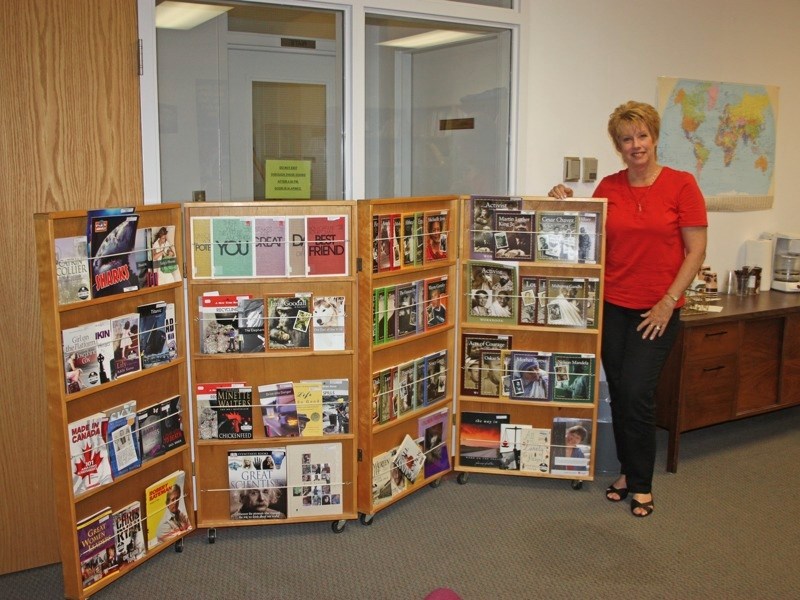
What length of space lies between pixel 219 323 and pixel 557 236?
1.54m

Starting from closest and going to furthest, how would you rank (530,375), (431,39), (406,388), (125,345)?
(125,345) < (406,388) < (530,375) < (431,39)

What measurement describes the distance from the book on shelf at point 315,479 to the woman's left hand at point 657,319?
1377 mm

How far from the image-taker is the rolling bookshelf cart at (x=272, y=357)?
3123 millimetres

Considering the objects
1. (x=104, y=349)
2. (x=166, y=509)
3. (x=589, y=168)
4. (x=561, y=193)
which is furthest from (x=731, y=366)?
(x=104, y=349)

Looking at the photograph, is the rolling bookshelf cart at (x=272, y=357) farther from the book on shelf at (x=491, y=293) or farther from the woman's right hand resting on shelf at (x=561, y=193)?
the woman's right hand resting on shelf at (x=561, y=193)

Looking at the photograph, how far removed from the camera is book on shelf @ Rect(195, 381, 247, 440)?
3.18 meters

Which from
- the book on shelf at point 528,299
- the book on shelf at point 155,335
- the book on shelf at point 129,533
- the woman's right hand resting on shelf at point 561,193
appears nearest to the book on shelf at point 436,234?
the book on shelf at point 528,299

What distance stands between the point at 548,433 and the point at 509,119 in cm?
158

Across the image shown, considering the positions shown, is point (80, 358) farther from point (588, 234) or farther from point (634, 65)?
point (634, 65)

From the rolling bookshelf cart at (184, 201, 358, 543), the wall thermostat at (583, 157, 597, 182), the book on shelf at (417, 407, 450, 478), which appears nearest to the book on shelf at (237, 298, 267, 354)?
the rolling bookshelf cart at (184, 201, 358, 543)

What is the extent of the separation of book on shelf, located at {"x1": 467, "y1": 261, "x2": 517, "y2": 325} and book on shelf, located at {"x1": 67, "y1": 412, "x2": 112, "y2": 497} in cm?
172

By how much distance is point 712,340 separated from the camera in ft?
13.4

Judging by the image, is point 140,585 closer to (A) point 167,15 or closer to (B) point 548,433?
(B) point 548,433

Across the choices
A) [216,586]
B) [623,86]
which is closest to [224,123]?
[216,586]
